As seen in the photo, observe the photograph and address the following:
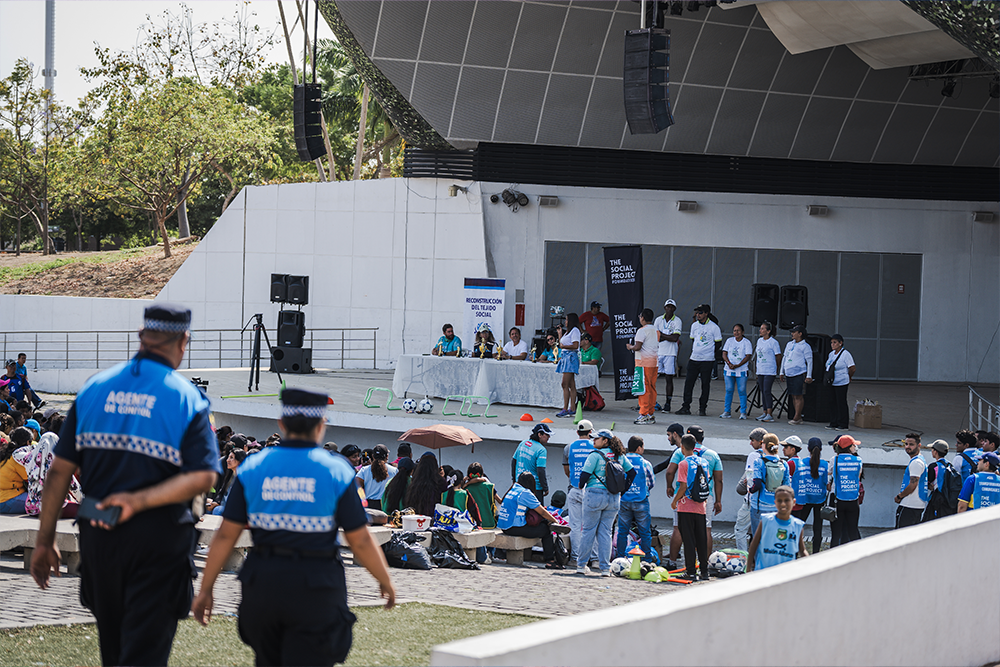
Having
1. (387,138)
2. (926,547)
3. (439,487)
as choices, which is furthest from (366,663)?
(387,138)

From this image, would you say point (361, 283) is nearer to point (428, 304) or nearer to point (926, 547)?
point (428, 304)

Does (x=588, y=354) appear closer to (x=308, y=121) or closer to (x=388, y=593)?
(x=308, y=121)

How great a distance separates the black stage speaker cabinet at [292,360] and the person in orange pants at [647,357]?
7.57 m

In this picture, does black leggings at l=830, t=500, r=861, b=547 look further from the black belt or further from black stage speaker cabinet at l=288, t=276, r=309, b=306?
black stage speaker cabinet at l=288, t=276, r=309, b=306

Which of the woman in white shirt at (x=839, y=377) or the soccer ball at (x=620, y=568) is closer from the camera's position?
the soccer ball at (x=620, y=568)

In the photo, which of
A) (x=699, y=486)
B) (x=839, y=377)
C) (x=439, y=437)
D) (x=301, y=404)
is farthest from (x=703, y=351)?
(x=301, y=404)

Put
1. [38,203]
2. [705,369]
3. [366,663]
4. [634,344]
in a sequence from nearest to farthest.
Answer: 1. [366,663]
2. [634,344]
3. [705,369]
4. [38,203]

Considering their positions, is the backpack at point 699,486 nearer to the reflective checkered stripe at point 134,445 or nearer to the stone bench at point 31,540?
the stone bench at point 31,540

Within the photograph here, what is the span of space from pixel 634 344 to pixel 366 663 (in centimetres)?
1109

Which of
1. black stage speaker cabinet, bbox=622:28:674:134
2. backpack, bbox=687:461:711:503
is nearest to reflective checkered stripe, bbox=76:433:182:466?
backpack, bbox=687:461:711:503

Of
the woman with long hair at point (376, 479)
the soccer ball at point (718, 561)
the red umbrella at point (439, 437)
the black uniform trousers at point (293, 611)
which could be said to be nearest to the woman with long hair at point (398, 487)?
the woman with long hair at point (376, 479)

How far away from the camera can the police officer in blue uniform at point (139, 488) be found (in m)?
3.86

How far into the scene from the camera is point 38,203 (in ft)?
138

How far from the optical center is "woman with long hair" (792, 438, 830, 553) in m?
12.1
